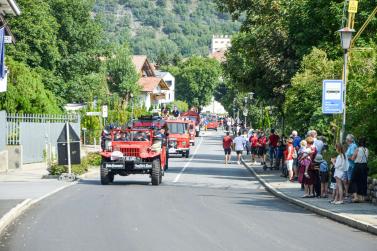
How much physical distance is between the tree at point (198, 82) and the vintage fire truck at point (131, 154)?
139936 mm

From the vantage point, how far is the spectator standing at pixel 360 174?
2269cm

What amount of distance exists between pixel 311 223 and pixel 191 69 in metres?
155

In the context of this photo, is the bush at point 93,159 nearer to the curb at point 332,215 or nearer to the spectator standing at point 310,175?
the curb at point 332,215

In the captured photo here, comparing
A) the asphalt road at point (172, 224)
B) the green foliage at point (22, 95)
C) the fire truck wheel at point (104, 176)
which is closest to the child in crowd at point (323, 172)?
the asphalt road at point (172, 224)

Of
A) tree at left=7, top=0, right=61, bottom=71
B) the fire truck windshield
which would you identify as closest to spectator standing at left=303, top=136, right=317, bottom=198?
the fire truck windshield

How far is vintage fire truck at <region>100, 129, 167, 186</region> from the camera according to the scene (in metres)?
30.4

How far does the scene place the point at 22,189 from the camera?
2755 centimetres

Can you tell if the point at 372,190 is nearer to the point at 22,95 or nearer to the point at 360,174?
the point at 360,174

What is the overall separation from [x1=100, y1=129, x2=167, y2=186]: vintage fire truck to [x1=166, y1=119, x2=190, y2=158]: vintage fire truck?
25.6 metres

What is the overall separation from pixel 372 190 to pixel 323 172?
2.44m

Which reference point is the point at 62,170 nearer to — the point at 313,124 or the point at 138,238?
the point at 313,124

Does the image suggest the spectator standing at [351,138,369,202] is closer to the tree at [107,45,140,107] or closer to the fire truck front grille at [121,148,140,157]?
the fire truck front grille at [121,148,140,157]

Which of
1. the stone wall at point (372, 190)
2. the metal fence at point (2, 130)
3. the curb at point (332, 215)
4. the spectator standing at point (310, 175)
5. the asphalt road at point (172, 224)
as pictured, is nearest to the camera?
the asphalt road at point (172, 224)

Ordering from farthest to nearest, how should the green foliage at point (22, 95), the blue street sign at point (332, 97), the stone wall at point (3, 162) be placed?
the green foliage at point (22, 95) → the stone wall at point (3, 162) → the blue street sign at point (332, 97)
